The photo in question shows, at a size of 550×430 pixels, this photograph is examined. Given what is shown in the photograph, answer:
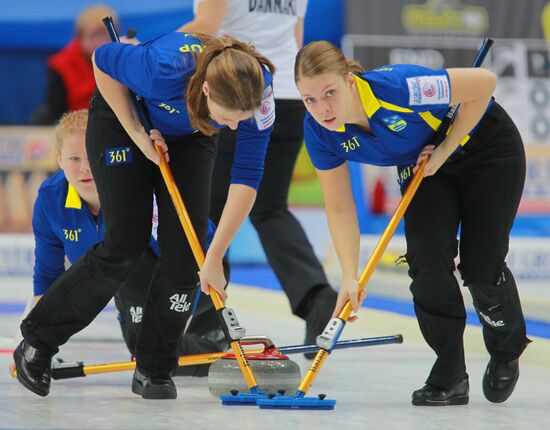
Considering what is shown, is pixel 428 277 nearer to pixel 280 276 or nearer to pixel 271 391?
pixel 271 391

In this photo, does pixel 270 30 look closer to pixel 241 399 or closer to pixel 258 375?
pixel 258 375

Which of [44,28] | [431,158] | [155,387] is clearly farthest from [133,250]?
[44,28]

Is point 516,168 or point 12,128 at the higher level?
point 516,168

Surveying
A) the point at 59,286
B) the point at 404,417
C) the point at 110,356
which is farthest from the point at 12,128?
the point at 404,417

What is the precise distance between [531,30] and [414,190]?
19.6 ft

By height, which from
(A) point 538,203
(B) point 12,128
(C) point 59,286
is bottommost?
(A) point 538,203

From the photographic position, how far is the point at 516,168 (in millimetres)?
3021

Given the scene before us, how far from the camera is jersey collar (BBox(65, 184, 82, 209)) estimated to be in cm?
328

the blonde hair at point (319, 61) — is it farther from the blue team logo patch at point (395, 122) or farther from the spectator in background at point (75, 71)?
the spectator in background at point (75, 71)

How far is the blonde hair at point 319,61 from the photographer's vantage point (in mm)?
2768

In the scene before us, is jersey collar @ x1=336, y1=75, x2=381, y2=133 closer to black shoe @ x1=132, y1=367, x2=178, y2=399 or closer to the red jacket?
black shoe @ x1=132, y1=367, x2=178, y2=399

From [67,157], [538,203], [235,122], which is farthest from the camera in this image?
[538,203]

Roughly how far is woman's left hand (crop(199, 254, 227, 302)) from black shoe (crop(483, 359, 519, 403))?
0.79 m

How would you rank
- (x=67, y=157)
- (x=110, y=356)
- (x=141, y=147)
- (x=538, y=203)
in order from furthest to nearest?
1. (x=538, y=203)
2. (x=110, y=356)
3. (x=67, y=157)
4. (x=141, y=147)
